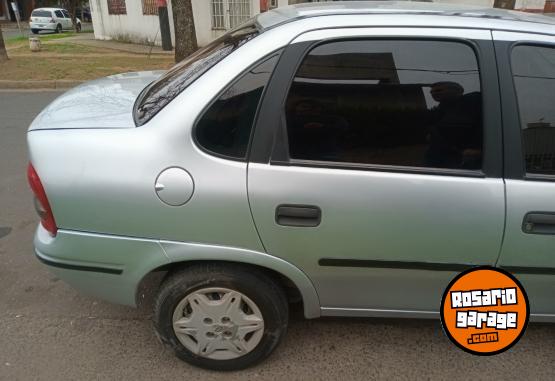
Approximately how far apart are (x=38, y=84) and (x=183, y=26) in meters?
3.20

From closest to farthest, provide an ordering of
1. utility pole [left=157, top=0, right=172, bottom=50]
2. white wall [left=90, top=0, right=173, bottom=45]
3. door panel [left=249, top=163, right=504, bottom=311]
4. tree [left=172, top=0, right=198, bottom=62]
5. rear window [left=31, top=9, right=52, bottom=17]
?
door panel [left=249, top=163, right=504, bottom=311]
tree [left=172, top=0, right=198, bottom=62]
utility pole [left=157, top=0, right=172, bottom=50]
white wall [left=90, top=0, right=173, bottom=45]
rear window [left=31, top=9, right=52, bottom=17]

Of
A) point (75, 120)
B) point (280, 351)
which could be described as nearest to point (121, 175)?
point (75, 120)

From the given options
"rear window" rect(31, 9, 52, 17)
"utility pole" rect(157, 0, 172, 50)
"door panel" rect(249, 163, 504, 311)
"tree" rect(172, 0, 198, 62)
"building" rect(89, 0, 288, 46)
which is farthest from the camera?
"rear window" rect(31, 9, 52, 17)

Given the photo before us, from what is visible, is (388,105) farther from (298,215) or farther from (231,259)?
(231,259)

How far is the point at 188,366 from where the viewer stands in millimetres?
2197

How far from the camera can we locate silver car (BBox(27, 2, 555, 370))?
5.84ft

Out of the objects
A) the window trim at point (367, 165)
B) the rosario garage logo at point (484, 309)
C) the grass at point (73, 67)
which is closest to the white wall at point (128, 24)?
the grass at point (73, 67)

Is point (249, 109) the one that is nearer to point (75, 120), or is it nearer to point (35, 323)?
point (75, 120)

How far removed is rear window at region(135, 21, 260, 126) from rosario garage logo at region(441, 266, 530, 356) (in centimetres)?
152

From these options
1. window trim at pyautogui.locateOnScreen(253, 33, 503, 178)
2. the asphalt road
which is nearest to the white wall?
the asphalt road

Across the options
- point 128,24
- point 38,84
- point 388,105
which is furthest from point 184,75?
point 128,24

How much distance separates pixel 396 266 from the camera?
6.25 ft

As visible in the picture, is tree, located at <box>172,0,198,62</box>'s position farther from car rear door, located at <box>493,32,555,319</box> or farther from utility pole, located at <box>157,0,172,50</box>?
car rear door, located at <box>493,32,555,319</box>

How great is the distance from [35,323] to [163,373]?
91 centimetres
